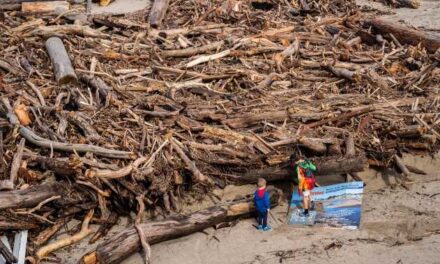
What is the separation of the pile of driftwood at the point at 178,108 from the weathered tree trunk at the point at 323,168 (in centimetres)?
2

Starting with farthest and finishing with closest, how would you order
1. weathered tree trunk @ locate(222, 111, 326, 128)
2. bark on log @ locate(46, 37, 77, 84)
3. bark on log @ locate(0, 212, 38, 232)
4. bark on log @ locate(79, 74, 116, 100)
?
bark on log @ locate(46, 37, 77, 84)
bark on log @ locate(79, 74, 116, 100)
weathered tree trunk @ locate(222, 111, 326, 128)
bark on log @ locate(0, 212, 38, 232)

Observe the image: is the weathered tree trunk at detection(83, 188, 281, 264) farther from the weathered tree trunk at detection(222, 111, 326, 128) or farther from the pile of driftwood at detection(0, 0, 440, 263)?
the weathered tree trunk at detection(222, 111, 326, 128)

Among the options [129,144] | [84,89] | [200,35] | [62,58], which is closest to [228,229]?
[129,144]

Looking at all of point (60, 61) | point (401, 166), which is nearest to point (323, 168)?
point (401, 166)

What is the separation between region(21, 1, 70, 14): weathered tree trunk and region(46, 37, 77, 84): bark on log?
2.25 m

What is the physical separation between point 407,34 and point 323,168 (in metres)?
6.32

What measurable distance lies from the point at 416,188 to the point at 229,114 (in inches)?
136

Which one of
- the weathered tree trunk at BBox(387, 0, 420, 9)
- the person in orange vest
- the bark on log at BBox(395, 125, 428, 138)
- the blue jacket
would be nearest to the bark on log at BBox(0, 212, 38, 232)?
the blue jacket

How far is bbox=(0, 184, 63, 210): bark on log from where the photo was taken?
8.87m

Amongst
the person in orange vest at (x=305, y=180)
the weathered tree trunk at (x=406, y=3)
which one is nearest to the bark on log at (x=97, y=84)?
the person in orange vest at (x=305, y=180)

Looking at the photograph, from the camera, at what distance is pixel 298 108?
11.5m

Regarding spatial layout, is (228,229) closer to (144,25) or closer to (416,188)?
(416,188)

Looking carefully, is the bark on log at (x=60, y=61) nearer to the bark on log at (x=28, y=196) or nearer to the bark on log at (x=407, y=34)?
the bark on log at (x=28, y=196)

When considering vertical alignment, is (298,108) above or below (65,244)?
above
